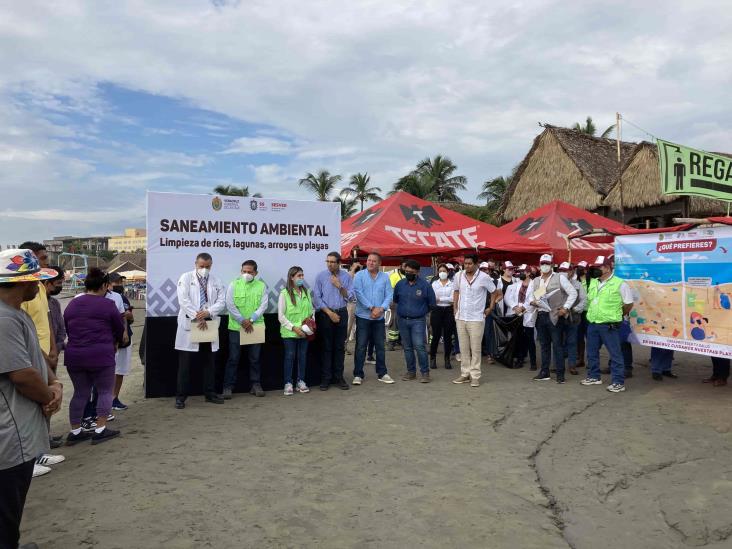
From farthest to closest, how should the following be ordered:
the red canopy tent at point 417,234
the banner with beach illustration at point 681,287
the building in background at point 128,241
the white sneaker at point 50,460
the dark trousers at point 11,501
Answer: the building in background at point 128,241, the red canopy tent at point 417,234, the banner with beach illustration at point 681,287, the white sneaker at point 50,460, the dark trousers at point 11,501

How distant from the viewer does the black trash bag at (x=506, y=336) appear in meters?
9.65

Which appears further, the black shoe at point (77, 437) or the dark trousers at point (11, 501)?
the black shoe at point (77, 437)

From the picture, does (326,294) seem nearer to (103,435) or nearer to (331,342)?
(331,342)

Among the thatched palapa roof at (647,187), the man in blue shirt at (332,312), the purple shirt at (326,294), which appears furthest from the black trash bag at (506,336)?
the thatched palapa roof at (647,187)

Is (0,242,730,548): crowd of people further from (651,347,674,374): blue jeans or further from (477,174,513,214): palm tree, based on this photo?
(477,174,513,214): palm tree

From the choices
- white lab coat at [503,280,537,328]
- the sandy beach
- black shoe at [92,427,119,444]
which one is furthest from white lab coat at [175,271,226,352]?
white lab coat at [503,280,537,328]

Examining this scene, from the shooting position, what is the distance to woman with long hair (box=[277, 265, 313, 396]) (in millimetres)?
7258

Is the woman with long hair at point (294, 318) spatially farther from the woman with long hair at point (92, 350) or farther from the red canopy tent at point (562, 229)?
the red canopy tent at point (562, 229)

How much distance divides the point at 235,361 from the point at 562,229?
9.30m

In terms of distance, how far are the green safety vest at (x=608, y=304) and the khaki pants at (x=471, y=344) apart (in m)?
1.61

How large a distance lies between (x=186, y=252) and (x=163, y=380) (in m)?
1.73

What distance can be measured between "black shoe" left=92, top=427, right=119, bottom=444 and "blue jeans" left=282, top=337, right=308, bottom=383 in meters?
2.49

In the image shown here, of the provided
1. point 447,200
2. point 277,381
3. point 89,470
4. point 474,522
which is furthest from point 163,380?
point 447,200

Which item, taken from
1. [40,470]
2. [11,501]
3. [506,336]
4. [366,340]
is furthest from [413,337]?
[11,501]
